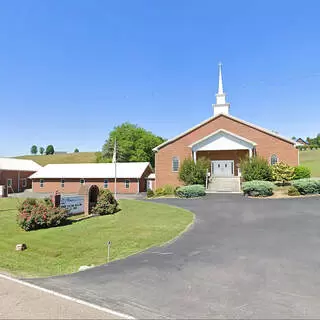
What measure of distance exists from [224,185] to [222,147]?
4.87m

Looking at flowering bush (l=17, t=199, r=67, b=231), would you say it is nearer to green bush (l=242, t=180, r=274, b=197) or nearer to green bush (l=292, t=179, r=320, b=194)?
green bush (l=242, t=180, r=274, b=197)

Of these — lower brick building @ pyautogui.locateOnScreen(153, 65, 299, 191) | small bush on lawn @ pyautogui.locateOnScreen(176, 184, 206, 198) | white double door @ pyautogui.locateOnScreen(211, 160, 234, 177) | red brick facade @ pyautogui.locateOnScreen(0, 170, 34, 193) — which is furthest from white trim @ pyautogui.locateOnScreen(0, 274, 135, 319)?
red brick facade @ pyautogui.locateOnScreen(0, 170, 34, 193)

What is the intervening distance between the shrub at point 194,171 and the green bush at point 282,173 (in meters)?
7.25

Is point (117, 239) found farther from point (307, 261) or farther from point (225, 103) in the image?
point (225, 103)

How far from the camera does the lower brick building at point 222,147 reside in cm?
3228

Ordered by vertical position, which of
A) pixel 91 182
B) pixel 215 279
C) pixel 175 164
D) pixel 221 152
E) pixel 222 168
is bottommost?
pixel 215 279

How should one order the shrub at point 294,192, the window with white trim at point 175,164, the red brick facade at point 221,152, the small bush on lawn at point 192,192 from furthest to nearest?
the window with white trim at point 175,164 → the red brick facade at point 221,152 → the small bush on lawn at point 192,192 → the shrub at point 294,192

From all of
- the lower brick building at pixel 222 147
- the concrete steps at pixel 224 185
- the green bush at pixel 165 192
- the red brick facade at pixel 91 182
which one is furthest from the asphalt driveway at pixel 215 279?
the red brick facade at pixel 91 182

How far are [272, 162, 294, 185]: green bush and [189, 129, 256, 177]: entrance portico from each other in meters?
3.67

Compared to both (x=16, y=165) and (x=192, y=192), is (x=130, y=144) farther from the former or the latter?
(x=192, y=192)

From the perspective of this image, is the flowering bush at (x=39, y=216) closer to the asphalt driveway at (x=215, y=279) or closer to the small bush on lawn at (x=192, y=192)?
the asphalt driveway at (x=215, y=279)

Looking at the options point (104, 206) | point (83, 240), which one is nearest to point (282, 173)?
point (104, 206)

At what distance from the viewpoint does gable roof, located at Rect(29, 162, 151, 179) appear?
4216cm

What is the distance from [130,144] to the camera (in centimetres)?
6869
